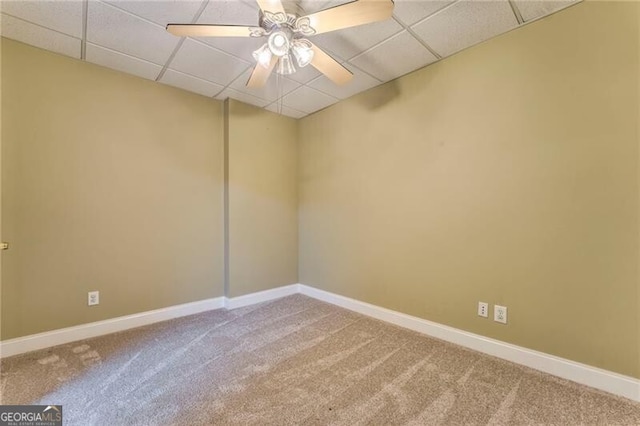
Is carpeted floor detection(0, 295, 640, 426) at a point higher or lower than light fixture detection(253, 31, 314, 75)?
lower

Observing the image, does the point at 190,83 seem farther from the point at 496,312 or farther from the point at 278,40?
the point at 496,312

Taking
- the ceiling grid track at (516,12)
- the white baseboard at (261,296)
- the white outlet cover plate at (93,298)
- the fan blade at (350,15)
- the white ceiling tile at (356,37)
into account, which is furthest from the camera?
the white baseboard at (261,296)

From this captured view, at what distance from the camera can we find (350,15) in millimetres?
1517

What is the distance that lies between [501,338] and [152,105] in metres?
3.77

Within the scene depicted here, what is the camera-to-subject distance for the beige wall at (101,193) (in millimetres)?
2199

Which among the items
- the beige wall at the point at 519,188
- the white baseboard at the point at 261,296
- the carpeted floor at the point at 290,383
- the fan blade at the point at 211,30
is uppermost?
the fan blade at the point at 211,30

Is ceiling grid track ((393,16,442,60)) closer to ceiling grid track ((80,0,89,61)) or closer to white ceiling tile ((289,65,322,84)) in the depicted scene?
white ceiling tile ((289,65,322,84))

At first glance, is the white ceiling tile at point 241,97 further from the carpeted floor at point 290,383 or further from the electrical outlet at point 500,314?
the electrical outlet at point 500,314

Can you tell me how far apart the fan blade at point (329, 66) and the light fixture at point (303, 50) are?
0.03 meters

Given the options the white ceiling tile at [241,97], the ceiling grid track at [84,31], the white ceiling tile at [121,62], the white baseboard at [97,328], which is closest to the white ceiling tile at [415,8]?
the white ceiling tile at [241,97]

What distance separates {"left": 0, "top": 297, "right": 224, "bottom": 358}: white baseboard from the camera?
7.09 ft

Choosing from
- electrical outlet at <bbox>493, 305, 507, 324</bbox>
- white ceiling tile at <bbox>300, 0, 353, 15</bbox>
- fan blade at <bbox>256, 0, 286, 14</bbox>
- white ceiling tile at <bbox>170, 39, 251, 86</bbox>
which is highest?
white ceiling tile at <bbox>300, 0, 353, 15</bbox>

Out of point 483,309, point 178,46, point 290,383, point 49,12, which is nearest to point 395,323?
point 483,309

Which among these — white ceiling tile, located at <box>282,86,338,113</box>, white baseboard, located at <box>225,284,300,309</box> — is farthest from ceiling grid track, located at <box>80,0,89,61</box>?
white baseboard, located at <box>225,284,300,309</box>
